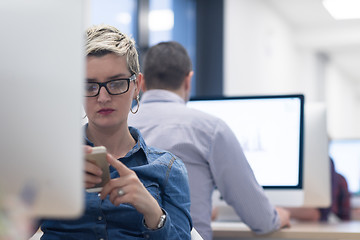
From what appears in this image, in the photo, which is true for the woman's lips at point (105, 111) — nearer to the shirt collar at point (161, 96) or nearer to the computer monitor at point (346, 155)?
the shirt collar at point (161, 96)

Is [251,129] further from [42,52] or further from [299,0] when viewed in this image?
[299,0]

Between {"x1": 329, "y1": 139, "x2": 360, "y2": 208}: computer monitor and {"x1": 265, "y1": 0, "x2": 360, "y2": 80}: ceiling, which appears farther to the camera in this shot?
{"x1": 265, "y1": 0, "x2": 360, "y2": 80}: ceiling

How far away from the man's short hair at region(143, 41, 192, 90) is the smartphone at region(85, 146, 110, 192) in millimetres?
1085

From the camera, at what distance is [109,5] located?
3.65m

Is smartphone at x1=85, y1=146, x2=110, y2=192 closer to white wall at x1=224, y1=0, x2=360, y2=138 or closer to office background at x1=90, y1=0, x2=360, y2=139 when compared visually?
office background at x1=90, y1=0, x2=360, y2=139

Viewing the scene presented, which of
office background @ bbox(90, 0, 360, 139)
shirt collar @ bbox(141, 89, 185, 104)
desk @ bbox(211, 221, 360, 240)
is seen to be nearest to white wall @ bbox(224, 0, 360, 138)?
office background @ bbox(90, 0, 360, 139)

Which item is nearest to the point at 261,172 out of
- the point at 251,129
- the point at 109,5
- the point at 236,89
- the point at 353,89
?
the point at 251,129

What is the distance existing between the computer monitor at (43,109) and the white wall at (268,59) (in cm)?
455

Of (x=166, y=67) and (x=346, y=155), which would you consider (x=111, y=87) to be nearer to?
(x=166, y=67)

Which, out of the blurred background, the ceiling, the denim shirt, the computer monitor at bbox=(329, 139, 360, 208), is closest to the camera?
Answer: the denim shirt

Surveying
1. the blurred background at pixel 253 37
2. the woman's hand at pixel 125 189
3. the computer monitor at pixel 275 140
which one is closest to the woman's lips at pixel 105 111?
the woman's hand at pixel 125 189

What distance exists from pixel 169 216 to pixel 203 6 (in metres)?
4.21

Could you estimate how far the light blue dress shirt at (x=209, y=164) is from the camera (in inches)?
72.1

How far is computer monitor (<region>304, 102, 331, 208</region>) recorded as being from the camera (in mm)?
2285
